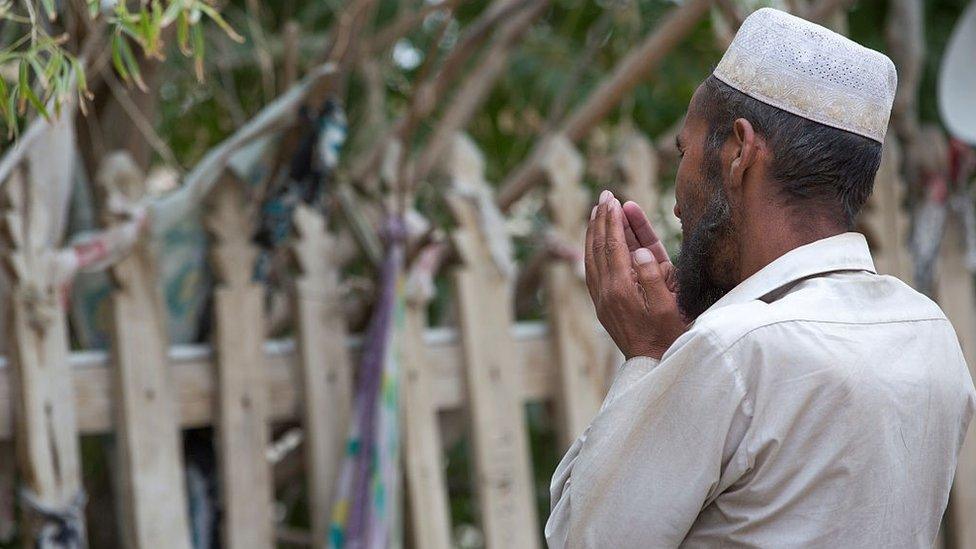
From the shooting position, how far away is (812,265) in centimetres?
143

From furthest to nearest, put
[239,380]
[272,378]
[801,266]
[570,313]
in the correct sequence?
[570,313], [272,378], [239,380], [801,266]

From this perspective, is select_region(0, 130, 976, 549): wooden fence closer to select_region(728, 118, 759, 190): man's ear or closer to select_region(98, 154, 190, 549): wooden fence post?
select_region(98, 154, 190, 549): wooden fence post

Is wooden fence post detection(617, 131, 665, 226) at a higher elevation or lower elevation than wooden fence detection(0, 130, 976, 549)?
higher

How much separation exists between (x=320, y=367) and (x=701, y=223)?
164cm

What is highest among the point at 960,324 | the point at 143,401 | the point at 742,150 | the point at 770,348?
the point at 742,150

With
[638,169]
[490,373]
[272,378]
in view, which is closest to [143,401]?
[272,378]

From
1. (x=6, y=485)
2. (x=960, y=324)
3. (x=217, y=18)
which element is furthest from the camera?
(x=960, y=324)

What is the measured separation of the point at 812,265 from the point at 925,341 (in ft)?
0.55

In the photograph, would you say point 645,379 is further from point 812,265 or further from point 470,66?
point 470,66

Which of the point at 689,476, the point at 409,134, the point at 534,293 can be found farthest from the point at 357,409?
the point at 689,476

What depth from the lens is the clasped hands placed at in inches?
57.9

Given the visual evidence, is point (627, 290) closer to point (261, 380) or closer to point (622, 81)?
point (261, 380)

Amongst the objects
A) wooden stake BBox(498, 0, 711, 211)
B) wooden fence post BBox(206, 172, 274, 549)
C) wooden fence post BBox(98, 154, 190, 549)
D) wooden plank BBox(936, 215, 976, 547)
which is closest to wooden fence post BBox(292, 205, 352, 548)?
wooden fence post BBox(206, 172, 274, 549)

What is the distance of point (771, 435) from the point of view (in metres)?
1.33
